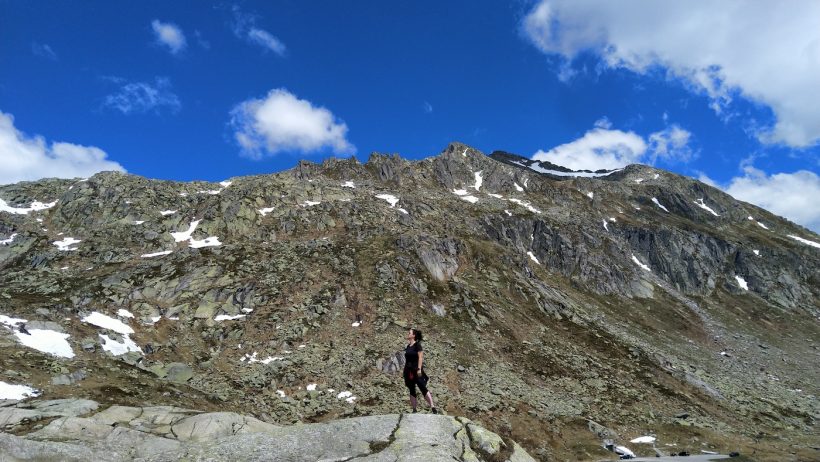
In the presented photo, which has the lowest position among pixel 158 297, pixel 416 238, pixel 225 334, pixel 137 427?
pixel 137 427

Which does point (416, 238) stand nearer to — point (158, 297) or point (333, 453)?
point (158, 297)

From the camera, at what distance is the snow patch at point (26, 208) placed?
8469cm

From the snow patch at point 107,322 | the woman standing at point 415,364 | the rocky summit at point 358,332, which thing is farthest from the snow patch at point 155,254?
the woman standing at point 415,364

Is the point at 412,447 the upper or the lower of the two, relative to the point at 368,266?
lower

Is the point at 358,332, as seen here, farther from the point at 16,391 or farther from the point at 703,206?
the point at 703,206

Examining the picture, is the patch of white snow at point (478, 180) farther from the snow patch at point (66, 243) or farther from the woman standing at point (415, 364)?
the woman standing at point (415, 364)

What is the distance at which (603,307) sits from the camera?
3563 inches

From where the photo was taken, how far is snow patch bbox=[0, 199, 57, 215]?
8469 centimetres

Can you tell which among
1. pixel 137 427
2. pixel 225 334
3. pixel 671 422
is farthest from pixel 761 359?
pixel 137 427

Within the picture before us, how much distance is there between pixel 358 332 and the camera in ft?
192

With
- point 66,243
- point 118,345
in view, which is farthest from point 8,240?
point 118,345

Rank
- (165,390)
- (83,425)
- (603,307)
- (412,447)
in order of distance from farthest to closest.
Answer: (603,307), (165,390), (83,425), (412,447)

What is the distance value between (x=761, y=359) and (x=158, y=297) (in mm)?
99498

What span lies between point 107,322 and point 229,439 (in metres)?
44.0
